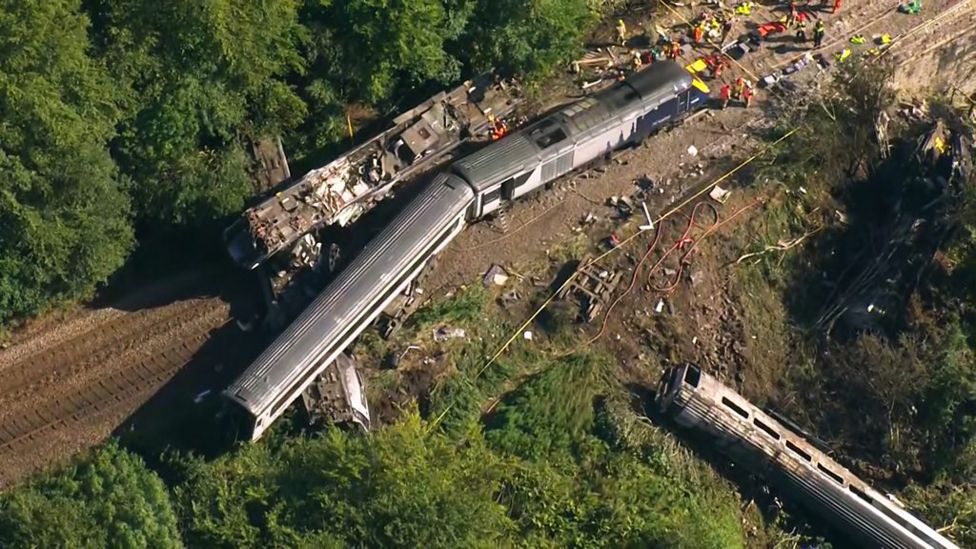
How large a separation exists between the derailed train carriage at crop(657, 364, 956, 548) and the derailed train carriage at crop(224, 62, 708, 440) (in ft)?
24.4

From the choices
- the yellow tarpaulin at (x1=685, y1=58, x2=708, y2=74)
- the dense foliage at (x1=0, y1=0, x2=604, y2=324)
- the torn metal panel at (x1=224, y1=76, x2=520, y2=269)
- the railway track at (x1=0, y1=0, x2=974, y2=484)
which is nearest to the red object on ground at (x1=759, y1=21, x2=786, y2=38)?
the yellow tarpaulin at (x1=685, y1=58, x2=708, y2=74)

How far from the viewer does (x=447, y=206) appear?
106 ft

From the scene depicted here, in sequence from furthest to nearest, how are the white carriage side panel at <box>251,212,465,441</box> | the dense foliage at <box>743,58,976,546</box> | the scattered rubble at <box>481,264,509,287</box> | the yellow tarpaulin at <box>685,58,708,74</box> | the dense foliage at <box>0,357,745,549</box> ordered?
1. the yellow tarpaulin at <box>685,58,708,74</box>
2. the scattered rubble at <box>481,264,509,287</box>
3. the dense foliage at <box>743,58,976,546</box>
4. the white carriage side panel at <box>251,212,465,441</box>
5. the dense foliage at <box>0,357,745,549</box>

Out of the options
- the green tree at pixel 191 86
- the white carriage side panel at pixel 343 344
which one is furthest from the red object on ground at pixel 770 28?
the green tree at pixel 191 86

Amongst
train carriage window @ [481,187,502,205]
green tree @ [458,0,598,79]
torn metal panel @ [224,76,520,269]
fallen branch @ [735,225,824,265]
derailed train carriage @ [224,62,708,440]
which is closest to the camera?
derailed train carriage @ [224,62,708,440]

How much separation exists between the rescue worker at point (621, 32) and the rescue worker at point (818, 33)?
6.46m

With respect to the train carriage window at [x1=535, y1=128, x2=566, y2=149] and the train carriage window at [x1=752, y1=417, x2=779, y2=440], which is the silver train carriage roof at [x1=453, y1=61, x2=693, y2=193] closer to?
the train carriage window at [x1=535, y1=128, x2=566, y2=149]

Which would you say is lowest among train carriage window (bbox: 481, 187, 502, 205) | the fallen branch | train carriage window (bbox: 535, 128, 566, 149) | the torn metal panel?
the fallen branch

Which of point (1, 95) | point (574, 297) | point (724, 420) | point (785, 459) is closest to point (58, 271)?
point (1, 95)

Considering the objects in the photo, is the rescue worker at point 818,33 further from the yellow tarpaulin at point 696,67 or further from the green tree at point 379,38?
the green tree at point 379,38

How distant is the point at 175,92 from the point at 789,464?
19.8 m

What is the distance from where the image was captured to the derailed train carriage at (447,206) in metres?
30.1

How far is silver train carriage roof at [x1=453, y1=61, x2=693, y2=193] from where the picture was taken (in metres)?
33.1

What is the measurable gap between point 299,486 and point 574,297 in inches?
400
